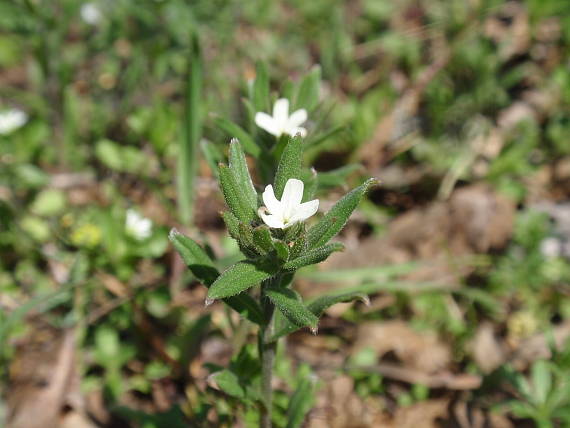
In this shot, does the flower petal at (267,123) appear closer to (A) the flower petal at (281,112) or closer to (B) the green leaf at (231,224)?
(A) the flower petal at (281,112)

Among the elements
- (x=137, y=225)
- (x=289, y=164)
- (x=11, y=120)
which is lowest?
(x=289, y=164)

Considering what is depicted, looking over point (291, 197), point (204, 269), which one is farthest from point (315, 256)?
point (204, 269)

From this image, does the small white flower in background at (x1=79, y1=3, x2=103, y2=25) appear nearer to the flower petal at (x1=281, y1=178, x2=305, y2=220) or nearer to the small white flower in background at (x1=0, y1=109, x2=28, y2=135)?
the small white flower in background at (x1=0, y1=109, x2=28, y2=135)

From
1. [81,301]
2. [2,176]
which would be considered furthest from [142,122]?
[81,301]

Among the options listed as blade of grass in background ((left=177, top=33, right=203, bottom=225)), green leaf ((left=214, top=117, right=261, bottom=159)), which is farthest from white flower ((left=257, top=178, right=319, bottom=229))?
blade of grass in background ((left=177, top=33, right=203, bottom=225))

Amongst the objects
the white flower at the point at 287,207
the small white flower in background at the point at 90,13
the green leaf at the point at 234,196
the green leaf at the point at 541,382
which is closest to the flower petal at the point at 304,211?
the white flower at the point at 287,207

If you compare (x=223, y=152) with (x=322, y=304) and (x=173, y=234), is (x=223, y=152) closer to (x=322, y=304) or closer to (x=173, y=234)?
(x=173, y=234)
